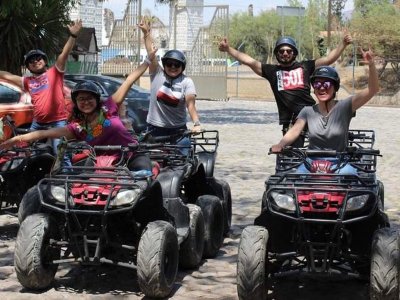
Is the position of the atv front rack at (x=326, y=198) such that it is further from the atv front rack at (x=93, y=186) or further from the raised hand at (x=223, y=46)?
the raised hand at (x=223, y=46)

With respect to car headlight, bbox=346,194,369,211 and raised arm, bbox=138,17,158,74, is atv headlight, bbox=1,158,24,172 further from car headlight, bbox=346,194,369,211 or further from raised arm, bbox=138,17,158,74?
car headlight, bbox=346,194,369,211

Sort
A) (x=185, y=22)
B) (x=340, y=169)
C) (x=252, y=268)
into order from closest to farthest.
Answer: (x=252, y=268) < (x=340, y=169) < (x=185, y=22)

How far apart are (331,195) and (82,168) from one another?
177 cm

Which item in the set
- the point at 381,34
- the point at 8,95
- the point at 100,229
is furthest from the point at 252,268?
the point at 381,34

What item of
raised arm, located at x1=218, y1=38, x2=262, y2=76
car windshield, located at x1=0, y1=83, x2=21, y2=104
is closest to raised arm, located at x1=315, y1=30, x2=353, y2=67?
raised arm, located at x1=218, y1=38, x2=262, y2=76

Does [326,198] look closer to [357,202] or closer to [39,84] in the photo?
[357,202]

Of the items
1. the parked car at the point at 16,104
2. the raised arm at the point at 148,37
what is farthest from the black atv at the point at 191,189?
the parked car at the point at 16,104

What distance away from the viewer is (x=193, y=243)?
20.1 feet

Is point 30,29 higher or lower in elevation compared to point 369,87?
A: higher

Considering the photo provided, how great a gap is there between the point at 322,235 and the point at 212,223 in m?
1.77

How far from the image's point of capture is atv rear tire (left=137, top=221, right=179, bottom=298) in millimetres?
5148

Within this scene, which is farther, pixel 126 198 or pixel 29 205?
pixel 29 205

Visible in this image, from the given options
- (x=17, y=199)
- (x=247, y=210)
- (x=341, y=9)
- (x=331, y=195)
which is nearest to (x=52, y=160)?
(x=17, y=199)

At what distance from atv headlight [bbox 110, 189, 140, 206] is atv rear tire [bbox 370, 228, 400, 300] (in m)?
1.64
